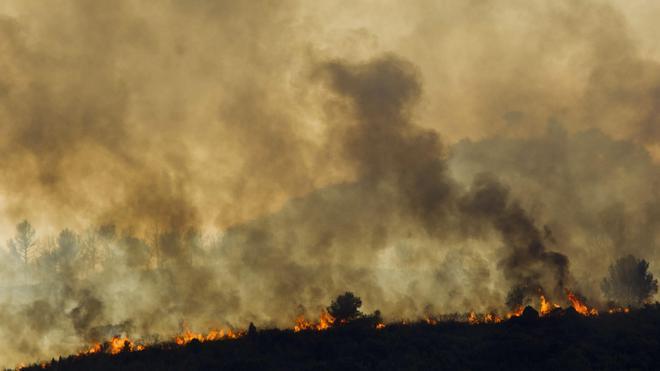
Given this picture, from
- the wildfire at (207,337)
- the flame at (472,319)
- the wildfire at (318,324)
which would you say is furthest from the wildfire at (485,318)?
the wildfire at (207,337)

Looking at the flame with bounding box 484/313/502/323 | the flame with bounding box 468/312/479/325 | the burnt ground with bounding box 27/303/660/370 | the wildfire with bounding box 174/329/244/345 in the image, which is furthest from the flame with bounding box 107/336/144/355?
the flame with bounding box 484/313/502/323

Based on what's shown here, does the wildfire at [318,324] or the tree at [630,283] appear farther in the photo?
the tree at [630,283]

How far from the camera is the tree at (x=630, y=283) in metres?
102

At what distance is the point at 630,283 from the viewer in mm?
102625

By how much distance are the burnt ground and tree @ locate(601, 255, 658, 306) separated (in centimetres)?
2746

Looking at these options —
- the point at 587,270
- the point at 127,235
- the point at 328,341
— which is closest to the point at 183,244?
the point at 127,235

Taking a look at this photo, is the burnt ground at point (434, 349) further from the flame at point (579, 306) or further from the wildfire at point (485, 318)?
the flame at point (579, 306)

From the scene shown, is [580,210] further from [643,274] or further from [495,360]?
[495,360]

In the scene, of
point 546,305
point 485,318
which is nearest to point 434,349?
point 485,318

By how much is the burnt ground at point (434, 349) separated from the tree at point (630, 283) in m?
27.5

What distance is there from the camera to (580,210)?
119m

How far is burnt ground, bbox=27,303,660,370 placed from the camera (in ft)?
212

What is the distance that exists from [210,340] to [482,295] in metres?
39.6

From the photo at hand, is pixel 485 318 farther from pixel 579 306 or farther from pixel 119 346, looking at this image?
pixel 119 346
